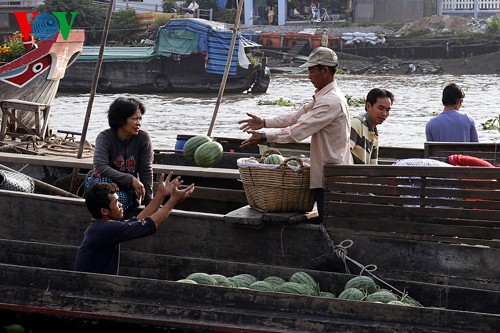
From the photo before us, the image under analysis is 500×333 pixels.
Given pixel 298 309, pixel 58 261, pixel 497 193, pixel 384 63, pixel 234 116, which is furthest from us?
pixel 384 63

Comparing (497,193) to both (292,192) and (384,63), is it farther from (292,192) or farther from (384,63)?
(384,63)

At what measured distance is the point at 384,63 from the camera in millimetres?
36594

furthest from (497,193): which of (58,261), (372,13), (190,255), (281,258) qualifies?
(372,13)

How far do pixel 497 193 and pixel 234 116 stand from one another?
50.9ft

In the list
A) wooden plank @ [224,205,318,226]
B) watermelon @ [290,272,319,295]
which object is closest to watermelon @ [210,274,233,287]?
watermelon @ [290,272,319,295]

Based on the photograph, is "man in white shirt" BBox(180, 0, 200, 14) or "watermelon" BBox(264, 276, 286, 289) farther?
"man in white shirt" BBox(180, 0, 200, 14)

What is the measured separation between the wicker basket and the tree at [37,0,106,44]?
105 feet

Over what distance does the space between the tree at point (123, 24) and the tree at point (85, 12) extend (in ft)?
2.01

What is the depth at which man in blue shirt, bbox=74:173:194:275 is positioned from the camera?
4.63 meters

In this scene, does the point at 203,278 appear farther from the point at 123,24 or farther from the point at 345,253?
the point at 123,24

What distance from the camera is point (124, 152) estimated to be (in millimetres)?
5562

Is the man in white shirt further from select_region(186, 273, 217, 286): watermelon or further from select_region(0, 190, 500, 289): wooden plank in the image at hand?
select_region(186, 273, 217, 286): watermelon

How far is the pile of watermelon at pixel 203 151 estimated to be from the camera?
267 inches

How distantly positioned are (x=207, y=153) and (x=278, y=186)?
1399mm
